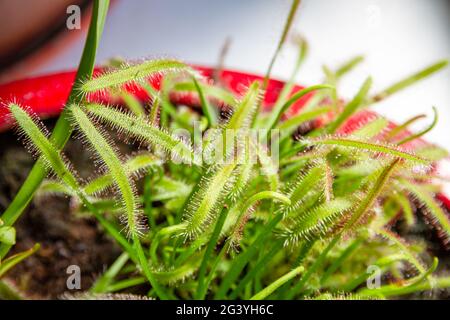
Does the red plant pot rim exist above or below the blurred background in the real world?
below

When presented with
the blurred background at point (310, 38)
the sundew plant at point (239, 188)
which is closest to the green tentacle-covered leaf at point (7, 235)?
the sundew plant at point (239, 188)

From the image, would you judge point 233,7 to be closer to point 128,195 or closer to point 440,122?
point 440,122

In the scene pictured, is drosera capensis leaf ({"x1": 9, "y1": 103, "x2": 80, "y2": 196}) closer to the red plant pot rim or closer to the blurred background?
the red plant pot rim

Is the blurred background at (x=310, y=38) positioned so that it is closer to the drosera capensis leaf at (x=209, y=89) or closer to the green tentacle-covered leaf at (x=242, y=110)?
the drosera capensis leaf at (x=209, y=89)

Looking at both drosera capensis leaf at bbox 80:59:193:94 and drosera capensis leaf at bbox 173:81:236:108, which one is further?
drosera capensis leaf at bbox 173:81:236:108

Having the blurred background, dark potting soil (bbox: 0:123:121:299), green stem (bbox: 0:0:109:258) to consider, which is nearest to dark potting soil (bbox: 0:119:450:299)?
dark potting soil (bbox: 0:123:121:299)

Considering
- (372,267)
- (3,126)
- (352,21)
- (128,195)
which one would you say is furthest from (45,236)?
(352,21)
